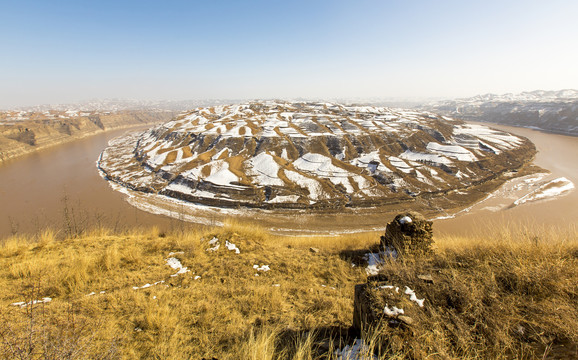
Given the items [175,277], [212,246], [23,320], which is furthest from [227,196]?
[23,320]

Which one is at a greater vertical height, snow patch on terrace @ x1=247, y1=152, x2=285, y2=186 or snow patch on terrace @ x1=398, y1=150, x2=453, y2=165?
snow patch on terrace @ x1=398, y1=150, x2=453, y2=165

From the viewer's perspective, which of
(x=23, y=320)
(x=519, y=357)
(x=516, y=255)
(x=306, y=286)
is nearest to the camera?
(x=519, y=357)

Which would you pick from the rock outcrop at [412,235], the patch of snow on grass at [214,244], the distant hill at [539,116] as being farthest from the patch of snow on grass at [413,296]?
the distant hill at [539,116]

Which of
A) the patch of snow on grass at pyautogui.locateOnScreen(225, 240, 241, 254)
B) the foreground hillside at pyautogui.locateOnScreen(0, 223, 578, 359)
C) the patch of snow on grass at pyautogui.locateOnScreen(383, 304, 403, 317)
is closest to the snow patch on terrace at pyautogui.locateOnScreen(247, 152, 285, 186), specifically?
the patch of snow on grass at pyautogui.locateOnScreen(225, 240, 241, 254)

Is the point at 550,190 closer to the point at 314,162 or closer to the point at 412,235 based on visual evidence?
the point at 314,162

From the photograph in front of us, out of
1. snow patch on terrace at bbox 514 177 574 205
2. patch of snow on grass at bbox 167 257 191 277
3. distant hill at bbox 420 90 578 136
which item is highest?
distant hill at bbox 420 90 578 136

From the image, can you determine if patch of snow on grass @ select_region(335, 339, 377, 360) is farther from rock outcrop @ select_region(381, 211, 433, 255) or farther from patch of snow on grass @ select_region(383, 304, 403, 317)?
rock outcrop @ select_region(381, 211, 433, 255)

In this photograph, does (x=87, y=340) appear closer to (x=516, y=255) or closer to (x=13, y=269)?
(x=13, y=269)
